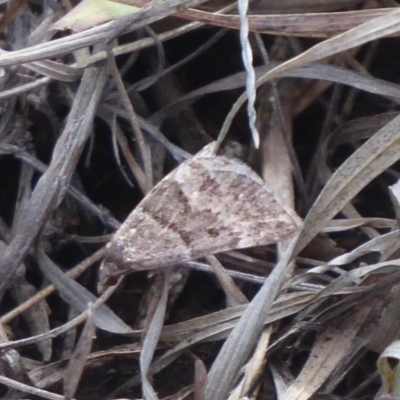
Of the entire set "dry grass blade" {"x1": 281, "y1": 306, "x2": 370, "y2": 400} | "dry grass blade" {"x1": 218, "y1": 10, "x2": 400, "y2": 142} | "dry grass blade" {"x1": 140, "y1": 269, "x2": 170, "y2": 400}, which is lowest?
"dry grass blade" {"x1": 281, "y1": 306, "x2": 370, "y2": 400}

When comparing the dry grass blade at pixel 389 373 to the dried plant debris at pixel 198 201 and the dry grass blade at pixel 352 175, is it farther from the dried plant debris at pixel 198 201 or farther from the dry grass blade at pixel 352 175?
the dry grass blade at pixel 352 175

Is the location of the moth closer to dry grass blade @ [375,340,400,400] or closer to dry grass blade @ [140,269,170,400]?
dry grass blade @ [140,269,170,400]

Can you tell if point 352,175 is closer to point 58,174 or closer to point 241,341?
point 241,341

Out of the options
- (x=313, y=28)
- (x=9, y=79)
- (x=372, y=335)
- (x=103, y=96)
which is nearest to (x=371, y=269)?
(x=372, y=335)

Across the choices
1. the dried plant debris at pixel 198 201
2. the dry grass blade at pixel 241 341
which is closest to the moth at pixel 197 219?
the dried plant debris at pixel 198 201

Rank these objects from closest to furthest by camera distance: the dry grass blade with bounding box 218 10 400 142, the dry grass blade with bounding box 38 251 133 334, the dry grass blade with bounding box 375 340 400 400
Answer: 1. the dry grass blade with bounding box 375 340 400 400
2. the dry grass blade with bounding box 218 10 400 142
3. the dry grass blade with bounding box 38 251 133 334

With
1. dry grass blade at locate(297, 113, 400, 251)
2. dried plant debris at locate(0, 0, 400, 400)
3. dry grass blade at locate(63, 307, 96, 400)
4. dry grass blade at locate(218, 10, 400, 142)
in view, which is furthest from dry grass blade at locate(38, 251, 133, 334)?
dry grass blade at locate(218, 10, 400, 142)

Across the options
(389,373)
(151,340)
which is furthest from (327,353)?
(151,340)

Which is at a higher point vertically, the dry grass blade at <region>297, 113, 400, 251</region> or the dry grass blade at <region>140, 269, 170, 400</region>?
the dry grass blade at <region>297, 113, 400, 251</region>
